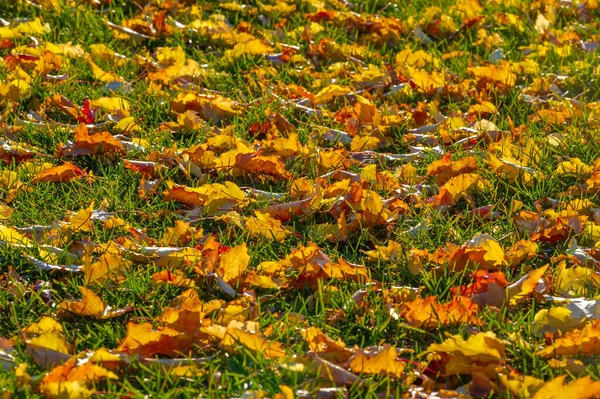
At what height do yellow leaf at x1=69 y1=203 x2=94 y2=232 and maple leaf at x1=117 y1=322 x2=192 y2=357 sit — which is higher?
maple leaf at x1=117 y1=322 x2=192 y2=357

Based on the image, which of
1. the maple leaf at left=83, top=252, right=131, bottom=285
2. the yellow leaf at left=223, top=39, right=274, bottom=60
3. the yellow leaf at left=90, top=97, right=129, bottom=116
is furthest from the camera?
the yellow leaf at left=223, top=39, right=274, bottom=60

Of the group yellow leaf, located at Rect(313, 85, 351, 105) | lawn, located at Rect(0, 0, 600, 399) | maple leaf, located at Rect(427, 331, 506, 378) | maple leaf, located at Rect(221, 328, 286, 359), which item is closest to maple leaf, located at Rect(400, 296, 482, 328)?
lawn, located at Rect(0, 0, 600, 399)

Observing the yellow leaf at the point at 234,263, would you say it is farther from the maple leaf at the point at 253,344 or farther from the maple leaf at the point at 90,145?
the maple leaf at the point at 90,145

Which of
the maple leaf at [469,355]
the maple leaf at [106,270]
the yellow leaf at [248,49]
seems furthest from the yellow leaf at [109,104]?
the maple leaf at [469,355]

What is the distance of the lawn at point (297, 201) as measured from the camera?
2.33 meters

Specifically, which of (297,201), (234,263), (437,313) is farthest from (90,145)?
(437,313)

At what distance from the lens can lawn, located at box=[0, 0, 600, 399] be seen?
2328 mm

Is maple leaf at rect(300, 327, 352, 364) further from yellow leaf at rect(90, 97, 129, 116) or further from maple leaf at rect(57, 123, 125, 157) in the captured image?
yellow leaf at rect(90, 97, 129, 116)

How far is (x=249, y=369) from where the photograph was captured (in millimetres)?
2301

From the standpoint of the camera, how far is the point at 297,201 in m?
3.16

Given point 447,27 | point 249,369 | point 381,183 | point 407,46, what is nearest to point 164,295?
point 249,369

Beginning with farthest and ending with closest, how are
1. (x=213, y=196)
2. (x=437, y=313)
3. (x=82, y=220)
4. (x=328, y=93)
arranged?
(x=328, y=93), (x=213, y=196), (x=82, y=220), (x=437, y=313)

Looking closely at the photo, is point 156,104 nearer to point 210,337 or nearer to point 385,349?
point 210,337

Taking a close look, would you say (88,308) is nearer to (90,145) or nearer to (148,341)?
(148,341)
